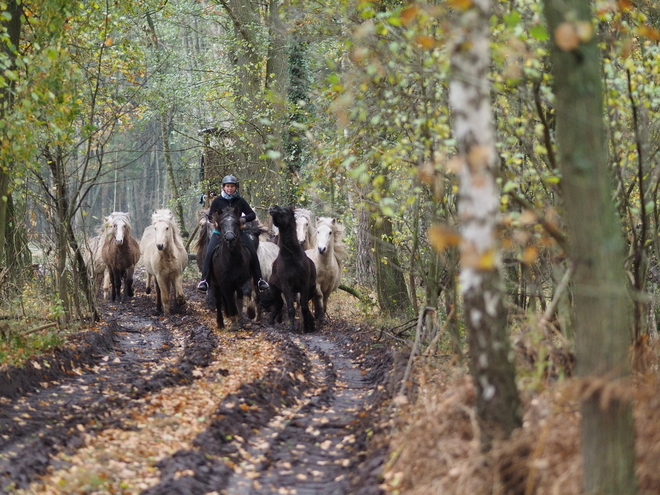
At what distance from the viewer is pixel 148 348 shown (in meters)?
13.0

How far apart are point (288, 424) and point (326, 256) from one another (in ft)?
27.6

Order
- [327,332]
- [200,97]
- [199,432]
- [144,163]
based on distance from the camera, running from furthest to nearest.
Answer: [144,163], [200,97], [327,332], [199,432]

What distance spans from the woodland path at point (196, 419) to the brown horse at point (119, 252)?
6.81 metres

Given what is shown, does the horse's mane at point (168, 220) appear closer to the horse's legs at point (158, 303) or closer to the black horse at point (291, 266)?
the horse's legs at point (158, 303)

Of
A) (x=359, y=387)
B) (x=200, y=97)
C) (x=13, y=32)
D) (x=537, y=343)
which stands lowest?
(x=359, y=387)

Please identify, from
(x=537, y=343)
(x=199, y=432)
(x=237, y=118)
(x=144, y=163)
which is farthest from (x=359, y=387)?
(x=144, y=163)

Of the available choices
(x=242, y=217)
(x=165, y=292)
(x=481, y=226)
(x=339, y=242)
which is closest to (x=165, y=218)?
(x=165, y=292)

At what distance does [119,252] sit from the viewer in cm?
1956

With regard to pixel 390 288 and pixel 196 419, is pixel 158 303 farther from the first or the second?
pixel 196 419

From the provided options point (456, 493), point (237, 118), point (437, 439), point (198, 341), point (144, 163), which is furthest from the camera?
point (144, 163)

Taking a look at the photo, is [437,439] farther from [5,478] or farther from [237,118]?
[237,118]

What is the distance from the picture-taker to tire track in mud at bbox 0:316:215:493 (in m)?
6.31

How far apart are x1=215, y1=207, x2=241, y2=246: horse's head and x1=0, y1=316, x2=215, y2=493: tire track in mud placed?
176 centimetres

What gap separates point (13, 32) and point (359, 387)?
6.73m
